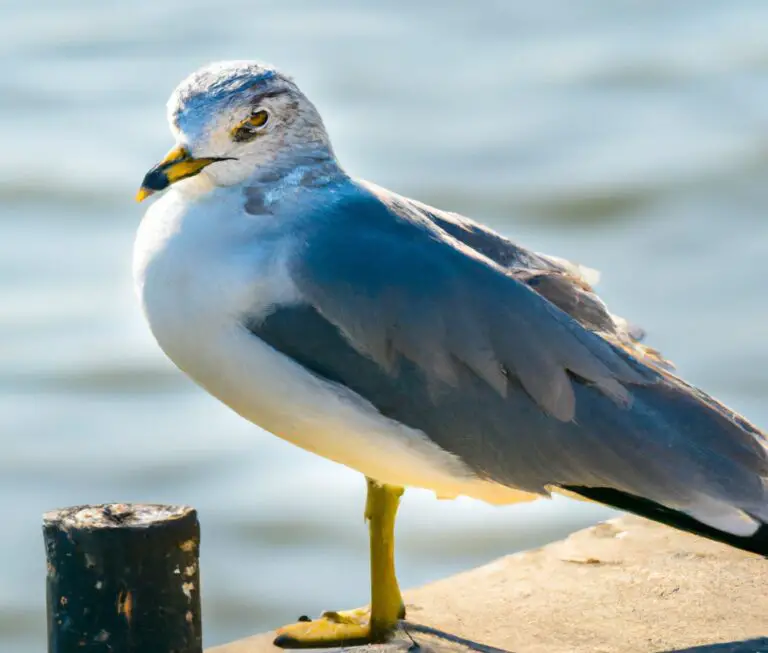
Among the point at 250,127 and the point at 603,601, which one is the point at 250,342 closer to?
the point at 250,127

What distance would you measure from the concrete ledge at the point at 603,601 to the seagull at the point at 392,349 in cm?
31

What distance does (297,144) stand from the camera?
531 centimetres

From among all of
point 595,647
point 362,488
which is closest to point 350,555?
point 362,488

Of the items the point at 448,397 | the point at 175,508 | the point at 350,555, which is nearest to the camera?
the point at 175,508

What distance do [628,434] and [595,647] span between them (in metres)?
0.58

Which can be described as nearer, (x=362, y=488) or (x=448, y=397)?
(x=448, y=397)

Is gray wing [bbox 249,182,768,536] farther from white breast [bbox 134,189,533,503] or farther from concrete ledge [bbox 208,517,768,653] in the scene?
concrete ledge [bbox 208,517,768,653]

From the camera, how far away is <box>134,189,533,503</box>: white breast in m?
5.02

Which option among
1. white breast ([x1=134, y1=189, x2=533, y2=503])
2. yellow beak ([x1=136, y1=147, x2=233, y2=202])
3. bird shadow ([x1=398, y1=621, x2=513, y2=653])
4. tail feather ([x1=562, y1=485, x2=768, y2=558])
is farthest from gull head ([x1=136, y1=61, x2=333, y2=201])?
bird shadow ([x1=398, y1=621, x2=513, y2=653])

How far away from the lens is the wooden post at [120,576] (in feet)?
14.9

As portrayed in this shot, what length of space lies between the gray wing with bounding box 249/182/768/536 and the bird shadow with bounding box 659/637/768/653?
33 centimetres

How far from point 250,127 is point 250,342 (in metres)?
0.61

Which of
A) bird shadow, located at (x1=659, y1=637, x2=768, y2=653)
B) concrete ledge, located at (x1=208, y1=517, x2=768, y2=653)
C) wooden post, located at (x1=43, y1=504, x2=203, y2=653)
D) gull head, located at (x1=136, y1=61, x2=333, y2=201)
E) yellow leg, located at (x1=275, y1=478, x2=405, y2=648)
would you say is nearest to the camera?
wooden post, located at (x1=43, y1=504, x2=203, y2=653)

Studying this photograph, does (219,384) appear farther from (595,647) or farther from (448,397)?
(595,647)
